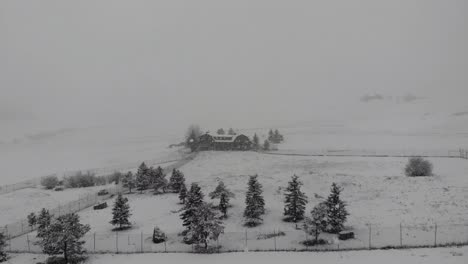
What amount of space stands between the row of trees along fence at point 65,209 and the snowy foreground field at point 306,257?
26.9 feet

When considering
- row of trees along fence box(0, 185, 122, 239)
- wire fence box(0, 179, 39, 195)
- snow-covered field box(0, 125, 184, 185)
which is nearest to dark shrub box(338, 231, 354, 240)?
row of trees along fence box(0, 185, 122, 239)

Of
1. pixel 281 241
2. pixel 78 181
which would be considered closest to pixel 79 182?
pixel 78 181

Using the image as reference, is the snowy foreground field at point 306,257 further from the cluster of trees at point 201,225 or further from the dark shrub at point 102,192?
the dark shrub at point 102,192

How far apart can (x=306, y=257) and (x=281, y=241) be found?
3.89 metres

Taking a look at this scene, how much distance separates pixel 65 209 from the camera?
48.6 meters

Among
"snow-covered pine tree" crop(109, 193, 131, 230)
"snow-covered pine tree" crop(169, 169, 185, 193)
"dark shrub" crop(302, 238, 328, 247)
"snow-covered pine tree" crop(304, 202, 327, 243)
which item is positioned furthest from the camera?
"snow-covered pine tree" crop(169, 169, 185, 193)

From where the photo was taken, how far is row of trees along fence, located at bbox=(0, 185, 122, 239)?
1592 inches

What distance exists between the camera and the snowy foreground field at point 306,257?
2836 cm

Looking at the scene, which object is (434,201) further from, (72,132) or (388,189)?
(72,132)

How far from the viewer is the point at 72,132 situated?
494 feet

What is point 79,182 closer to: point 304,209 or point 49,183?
point 49,183

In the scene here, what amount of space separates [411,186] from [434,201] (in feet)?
21.9

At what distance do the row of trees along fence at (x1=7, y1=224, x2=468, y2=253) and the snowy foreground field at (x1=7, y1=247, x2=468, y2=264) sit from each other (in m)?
0.96

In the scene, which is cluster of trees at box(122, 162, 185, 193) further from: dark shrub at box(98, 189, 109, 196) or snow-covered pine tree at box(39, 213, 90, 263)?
snow-covered pine tree at box(39, 213, 90, 263)
